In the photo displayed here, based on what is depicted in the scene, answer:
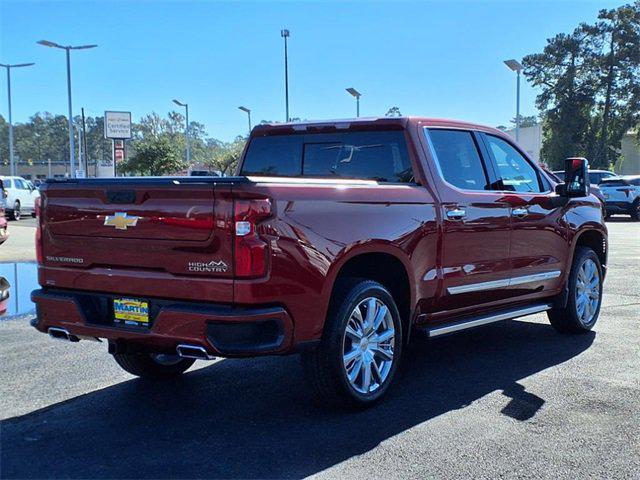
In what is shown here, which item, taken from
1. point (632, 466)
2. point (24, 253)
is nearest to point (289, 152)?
point (632, 466)

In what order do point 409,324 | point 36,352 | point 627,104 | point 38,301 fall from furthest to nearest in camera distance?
point 627,104 < point 36,352 < point 409,324 < point 38,301

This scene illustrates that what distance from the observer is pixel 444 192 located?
5.09 meters

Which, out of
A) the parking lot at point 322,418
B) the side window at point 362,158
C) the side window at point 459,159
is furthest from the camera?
the side window at point 459,159

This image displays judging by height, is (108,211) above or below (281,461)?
above

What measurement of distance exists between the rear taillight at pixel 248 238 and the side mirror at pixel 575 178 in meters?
3.57

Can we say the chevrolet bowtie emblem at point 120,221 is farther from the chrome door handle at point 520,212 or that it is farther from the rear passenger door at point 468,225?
the chrome door handle at point 520,212

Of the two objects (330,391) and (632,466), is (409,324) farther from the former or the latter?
(632,466)

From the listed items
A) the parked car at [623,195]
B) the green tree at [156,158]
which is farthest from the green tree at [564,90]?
the green tree at [156,158]

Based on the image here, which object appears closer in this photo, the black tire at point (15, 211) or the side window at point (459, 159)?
the side window at point (459, 159)

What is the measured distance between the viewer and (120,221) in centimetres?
411

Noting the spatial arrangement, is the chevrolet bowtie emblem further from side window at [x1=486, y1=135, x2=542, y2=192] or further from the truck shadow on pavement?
side window at [x1=486, y1=135, x2=542, y2=192]

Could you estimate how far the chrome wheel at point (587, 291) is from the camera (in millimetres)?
6793

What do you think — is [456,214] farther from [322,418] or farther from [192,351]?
[192,351]

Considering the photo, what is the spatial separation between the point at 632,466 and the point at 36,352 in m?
4.80
